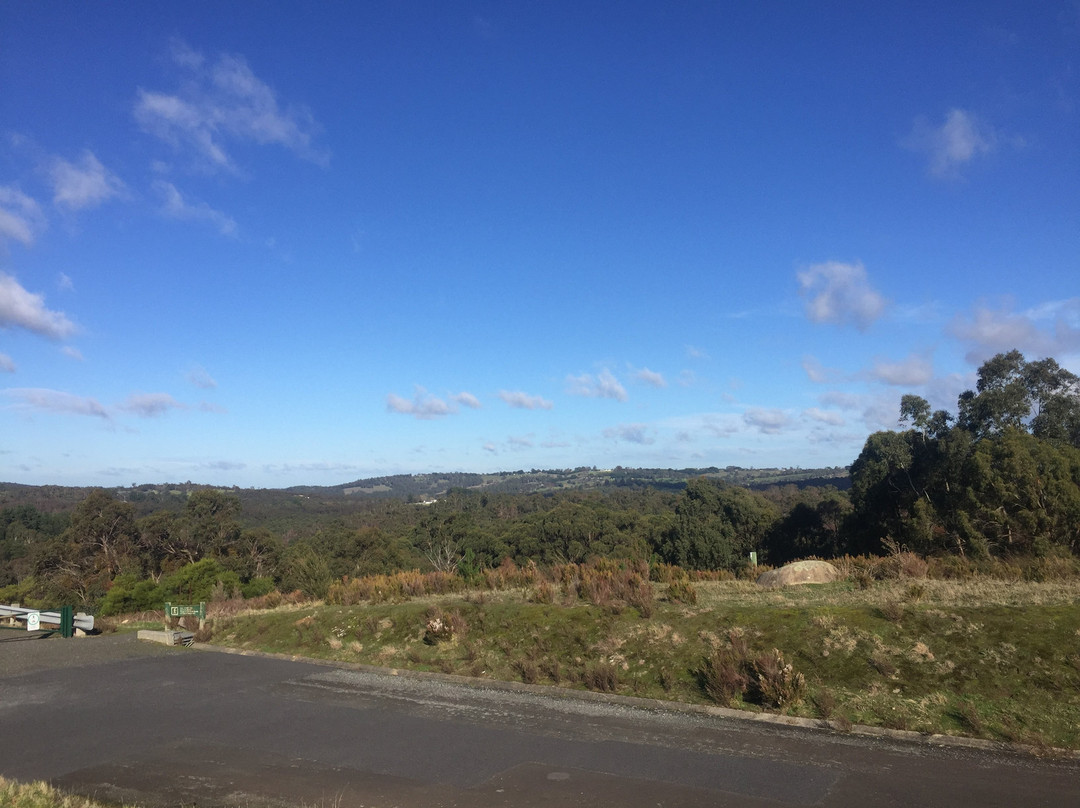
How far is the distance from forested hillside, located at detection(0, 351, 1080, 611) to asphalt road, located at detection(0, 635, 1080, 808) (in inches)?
531

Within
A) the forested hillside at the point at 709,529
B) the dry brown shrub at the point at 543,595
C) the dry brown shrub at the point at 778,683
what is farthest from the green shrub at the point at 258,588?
the dry brown shrub at the point at 778,683

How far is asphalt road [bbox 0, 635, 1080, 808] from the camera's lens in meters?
6.22

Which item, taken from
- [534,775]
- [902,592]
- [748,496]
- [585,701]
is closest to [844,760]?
[534,775]

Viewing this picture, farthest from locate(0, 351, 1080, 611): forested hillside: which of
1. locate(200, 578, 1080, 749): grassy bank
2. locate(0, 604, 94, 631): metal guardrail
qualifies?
locate(200, 578, 1080, 749): grassy bank

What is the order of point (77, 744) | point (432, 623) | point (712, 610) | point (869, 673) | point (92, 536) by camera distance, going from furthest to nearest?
point (92, 536) → point (432, 623) → point (712, 610) → point (869, 673) → point (77, 744)

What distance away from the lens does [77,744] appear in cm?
816

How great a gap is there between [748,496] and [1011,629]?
5760 cm

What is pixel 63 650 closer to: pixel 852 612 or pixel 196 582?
pixel 852 612

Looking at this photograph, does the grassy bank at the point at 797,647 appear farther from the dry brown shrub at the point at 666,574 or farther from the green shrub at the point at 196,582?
the green shrub at the point at 196,582

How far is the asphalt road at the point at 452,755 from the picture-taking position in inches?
245

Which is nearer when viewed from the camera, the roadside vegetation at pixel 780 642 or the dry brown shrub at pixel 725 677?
the roadside vegetation at pixel 780 642

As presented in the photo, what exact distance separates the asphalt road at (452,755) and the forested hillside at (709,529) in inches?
531

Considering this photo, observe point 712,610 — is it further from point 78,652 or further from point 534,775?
point 78,652

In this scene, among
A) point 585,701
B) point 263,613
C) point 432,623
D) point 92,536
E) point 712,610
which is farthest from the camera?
point 92,536
